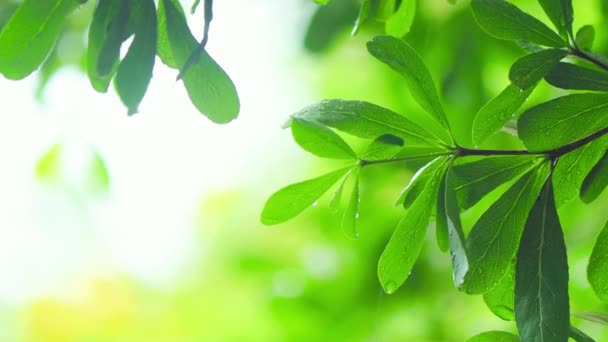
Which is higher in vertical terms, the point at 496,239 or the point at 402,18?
the point at 402,18

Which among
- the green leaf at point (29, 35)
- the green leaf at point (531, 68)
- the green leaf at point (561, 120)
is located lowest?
the green leaf at point (561, 120)

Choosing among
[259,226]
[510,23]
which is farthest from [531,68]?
[259,226]

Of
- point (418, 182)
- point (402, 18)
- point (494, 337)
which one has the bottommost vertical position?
point (494, 337)

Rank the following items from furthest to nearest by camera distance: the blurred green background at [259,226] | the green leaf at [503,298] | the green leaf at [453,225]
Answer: the blurred green background at [259,226], the green leaf at [503,298], the green leaf at [453,225]

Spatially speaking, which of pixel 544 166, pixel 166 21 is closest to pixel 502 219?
pixel 544 166

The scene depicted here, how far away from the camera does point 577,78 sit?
39 cm

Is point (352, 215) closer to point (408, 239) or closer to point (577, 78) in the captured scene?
point (408, 239)

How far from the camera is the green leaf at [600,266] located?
15.6 inches

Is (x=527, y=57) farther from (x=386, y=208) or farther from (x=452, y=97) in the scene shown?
(x=386, y=208)

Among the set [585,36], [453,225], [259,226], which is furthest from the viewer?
[259,226]

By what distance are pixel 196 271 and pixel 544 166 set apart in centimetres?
124

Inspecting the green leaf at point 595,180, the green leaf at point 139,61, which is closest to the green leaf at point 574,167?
the green leaf at point 595,180

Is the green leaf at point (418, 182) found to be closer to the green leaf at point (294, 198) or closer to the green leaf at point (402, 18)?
the green leaf at point (294, 198)

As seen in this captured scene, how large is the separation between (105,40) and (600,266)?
0.30 meters
